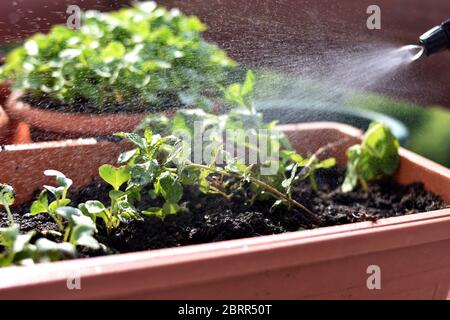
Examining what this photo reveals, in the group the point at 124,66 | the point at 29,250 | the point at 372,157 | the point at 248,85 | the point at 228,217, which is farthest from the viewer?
the point at 124,66

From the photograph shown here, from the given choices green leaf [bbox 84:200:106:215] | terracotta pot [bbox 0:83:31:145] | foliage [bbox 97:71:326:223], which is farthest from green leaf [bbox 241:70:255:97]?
terracotta pot [bbox 0:83:31:145]

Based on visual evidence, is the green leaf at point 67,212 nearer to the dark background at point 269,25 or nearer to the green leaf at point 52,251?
the green leaf at point 52,251

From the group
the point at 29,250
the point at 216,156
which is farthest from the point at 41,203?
the point at 216,156

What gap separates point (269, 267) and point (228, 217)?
211mm

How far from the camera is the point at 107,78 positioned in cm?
121

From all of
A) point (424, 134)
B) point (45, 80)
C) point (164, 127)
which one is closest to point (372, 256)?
point (164, 127)

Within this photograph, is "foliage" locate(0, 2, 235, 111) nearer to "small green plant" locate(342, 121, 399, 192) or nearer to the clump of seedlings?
the clump of seedlings

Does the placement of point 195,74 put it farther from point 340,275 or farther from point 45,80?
point 340,275

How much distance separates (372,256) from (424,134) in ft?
4.70

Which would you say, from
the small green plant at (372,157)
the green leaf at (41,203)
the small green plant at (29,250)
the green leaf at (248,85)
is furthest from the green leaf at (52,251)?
the small green plant at (372,157)

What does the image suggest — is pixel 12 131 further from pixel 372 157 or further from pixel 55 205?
pixel 372 157

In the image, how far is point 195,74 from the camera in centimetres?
122

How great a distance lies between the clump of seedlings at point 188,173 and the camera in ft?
2.20
